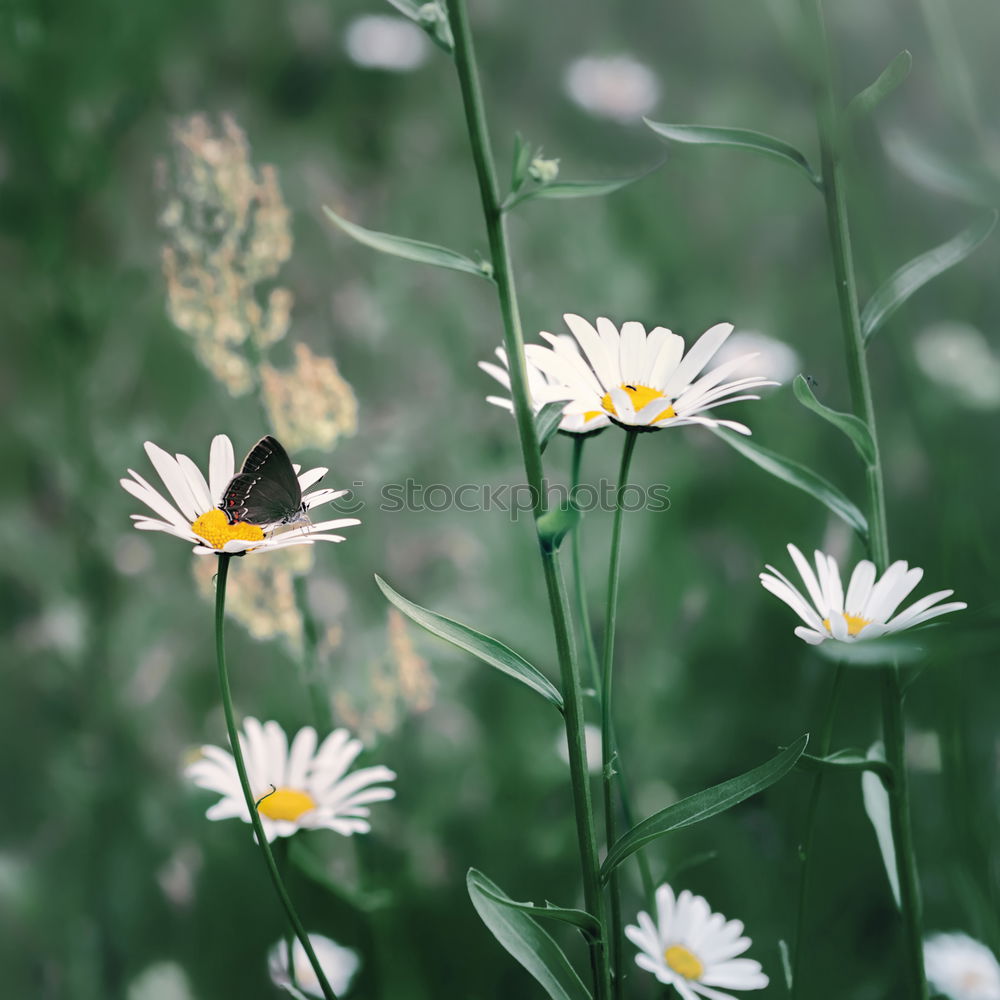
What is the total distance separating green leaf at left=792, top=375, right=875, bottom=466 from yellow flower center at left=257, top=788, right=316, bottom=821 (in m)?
0.25

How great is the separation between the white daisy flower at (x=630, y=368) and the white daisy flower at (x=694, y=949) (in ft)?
0.56

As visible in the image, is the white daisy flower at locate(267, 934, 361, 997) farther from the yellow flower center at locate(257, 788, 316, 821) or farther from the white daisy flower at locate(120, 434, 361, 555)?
the white daisy flower at locate(120, 434, 361, 555)

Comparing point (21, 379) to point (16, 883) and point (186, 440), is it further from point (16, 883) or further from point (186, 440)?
point (16, 883)

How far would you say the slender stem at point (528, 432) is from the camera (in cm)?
27

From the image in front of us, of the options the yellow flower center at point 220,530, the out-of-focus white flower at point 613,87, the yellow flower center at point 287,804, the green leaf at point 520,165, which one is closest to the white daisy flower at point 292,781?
the yellow flower center at point 287,804

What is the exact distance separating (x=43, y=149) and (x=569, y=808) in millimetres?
584

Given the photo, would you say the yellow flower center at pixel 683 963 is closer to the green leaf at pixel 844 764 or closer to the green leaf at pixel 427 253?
the green leaf at pixel 844 764

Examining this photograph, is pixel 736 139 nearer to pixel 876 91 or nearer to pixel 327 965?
pixel 876 91

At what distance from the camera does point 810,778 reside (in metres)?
0.59

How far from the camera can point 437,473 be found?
0.75 metres

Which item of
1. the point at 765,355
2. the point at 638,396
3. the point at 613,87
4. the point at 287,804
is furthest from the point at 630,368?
the point at 613,87

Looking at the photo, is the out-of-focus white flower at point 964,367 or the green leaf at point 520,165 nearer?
the green leaf at point 520,165

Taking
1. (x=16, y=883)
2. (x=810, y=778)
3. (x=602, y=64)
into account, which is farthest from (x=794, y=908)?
(x=602, y=64)

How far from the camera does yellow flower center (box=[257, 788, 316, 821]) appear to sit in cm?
39
